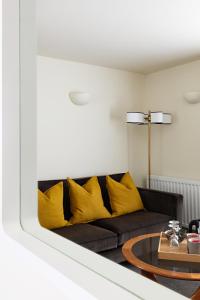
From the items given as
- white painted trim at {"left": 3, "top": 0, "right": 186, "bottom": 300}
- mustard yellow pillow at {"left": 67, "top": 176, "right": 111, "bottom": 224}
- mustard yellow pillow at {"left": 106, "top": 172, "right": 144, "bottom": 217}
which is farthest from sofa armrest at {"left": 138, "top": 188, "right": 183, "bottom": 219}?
white painted trim at {"left": 3, "top": 0, "right": 186, "bottom": 300}

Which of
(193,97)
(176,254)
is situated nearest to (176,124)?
(193,97)

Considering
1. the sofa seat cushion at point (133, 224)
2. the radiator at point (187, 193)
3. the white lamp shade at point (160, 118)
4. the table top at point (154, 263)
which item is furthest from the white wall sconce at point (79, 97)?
the table top at point (154, 263)

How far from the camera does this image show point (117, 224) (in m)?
3.13

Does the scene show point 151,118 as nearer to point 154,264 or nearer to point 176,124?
point 176,124

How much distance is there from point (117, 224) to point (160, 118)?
154 cm

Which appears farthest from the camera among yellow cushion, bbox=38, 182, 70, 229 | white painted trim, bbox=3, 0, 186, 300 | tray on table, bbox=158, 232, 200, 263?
yellow cushion, bbox=38, 182, 70, 229

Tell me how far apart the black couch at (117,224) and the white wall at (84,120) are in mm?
304

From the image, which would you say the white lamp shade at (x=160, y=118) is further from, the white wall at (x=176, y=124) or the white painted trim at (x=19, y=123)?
the white painted trim at (x=19, y=123)

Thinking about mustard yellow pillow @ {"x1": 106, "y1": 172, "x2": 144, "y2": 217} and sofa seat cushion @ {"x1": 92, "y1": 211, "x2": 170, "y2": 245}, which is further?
mustard yellow pillow @ {"x1": 106, "y1": 172, "x2": 144, "y2": 217}

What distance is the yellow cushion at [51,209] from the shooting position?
294 centimetres

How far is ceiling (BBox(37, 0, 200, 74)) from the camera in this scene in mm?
2361

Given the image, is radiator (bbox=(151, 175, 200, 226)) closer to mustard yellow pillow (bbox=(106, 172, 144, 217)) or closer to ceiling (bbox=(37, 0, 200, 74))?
mustard yellow pillow (bbox=(106, 172, 144, 217))

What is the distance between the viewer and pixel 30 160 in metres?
1.10

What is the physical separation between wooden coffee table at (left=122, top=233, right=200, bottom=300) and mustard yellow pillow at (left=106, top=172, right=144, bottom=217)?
1.10m
